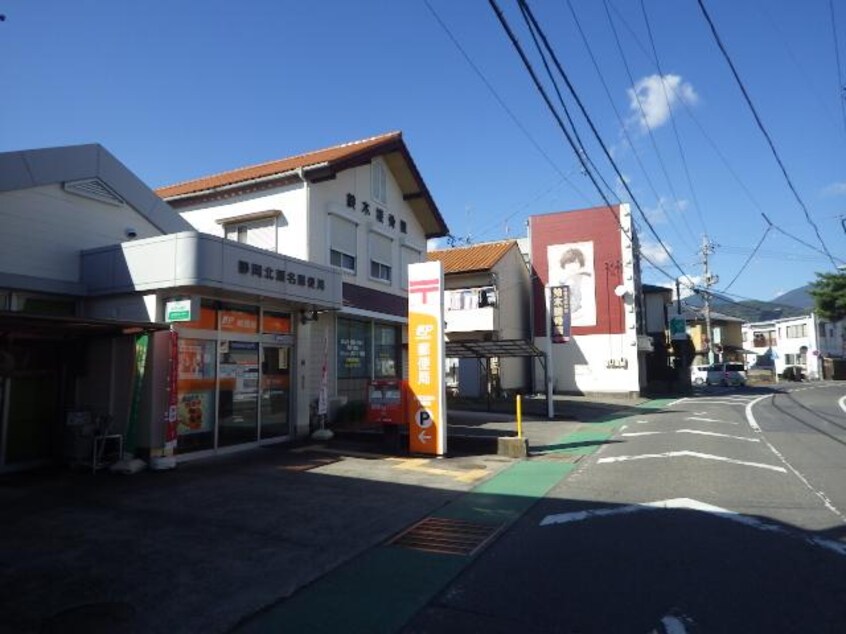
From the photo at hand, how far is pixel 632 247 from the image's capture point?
33.2m

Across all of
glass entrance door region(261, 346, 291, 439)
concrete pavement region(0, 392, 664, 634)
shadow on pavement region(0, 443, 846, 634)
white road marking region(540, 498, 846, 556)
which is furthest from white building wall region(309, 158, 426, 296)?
white road marking region(540, 498, 846, 556)

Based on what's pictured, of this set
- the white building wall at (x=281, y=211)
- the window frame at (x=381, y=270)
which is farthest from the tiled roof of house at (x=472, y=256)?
the white building wall at (x=281, y=211)

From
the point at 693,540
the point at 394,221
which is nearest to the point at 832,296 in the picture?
the point at 394,221

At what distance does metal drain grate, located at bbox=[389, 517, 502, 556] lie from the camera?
6.25 metres

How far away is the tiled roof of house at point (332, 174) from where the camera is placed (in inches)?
597

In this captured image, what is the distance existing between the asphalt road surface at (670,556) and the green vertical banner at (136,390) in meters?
6.79

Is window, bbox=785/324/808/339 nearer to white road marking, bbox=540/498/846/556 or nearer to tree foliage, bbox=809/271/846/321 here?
tree foliage, bbox=809/271/846/321

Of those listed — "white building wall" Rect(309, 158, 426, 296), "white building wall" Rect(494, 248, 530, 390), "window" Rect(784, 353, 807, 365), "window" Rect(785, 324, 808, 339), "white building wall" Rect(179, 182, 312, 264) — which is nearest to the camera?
"white building wall" Rect(179, 182, 312, 264)

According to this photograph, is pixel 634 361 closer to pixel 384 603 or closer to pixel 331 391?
pixel 331 391

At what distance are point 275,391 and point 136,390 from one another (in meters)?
3.48

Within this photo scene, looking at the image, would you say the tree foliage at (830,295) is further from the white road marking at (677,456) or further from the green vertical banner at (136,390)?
the green vertical banner at (136,390)

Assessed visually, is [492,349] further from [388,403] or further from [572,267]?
[572,267]

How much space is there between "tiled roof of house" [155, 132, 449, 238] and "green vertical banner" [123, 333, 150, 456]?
20.3 feet

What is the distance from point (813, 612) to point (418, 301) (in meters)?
8.95
